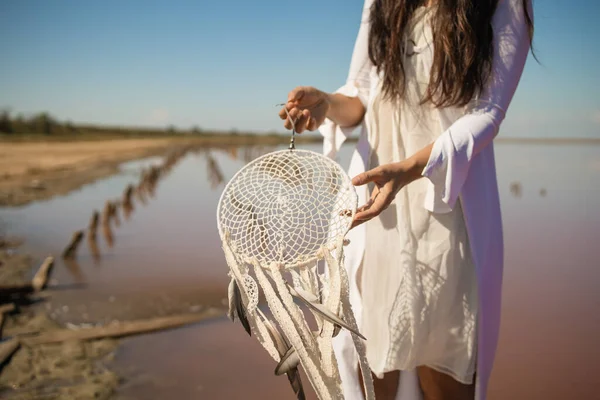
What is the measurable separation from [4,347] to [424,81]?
3.51 meters

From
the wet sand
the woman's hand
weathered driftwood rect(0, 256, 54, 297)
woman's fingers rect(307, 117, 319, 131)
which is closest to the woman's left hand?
the woman's hand

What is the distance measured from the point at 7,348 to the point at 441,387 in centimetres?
327

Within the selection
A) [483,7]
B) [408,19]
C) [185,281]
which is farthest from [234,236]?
[185,281]

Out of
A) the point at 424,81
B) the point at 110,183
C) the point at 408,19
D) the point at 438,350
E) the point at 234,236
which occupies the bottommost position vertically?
the point at 110,183

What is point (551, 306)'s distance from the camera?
5.03 meters

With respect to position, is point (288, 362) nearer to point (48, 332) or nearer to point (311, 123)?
point (311, 123)

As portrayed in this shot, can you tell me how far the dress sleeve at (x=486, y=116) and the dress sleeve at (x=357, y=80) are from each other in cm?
40

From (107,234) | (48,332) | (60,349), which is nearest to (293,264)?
(60,349)

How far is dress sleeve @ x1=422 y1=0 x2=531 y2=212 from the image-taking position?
1238 mm

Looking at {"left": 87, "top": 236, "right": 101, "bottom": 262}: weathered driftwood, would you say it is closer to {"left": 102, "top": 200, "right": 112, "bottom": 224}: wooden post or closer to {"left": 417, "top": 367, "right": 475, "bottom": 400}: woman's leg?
{"left": 102, "top": 200, "right": 112, "bottom": 224}: wooden post

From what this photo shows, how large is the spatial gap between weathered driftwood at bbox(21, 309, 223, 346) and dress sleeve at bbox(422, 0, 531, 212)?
3.42 m

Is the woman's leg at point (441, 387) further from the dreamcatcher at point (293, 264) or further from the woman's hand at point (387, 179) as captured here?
the woman's hand at point (387, 179)

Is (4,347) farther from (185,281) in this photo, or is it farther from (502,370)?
(502,370)

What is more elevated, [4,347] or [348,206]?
[348,206]
